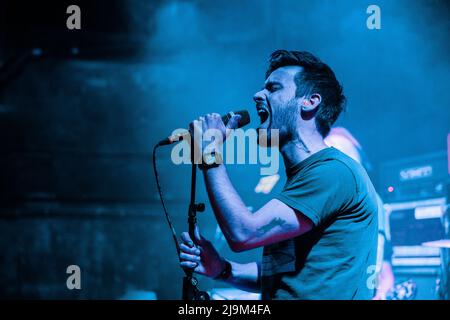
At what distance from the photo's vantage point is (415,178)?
167 inches

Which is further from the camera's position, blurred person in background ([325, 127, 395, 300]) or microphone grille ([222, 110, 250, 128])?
blurred person in background ([325, 127, 395, 300])

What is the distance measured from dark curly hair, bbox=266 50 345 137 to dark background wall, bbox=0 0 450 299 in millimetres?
3204

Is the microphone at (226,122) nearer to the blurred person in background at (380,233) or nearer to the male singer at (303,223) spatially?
the male singer at (303,223)

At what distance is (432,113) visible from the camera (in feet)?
14.2

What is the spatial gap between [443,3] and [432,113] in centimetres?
91

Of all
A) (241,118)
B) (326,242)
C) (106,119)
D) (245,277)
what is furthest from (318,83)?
(106,119)

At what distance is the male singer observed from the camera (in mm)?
1492

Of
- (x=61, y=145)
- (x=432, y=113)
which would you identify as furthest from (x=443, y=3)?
(x=61, y=145)

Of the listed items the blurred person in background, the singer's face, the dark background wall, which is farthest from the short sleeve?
the dark background wall

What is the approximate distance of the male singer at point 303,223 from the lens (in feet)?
4.90

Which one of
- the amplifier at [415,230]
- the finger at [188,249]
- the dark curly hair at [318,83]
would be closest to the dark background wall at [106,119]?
the amplifier at [415,230]

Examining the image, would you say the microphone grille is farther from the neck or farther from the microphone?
the neck

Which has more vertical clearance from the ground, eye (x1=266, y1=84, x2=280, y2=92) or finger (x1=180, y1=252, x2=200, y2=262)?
eye (x1=266, y1=84, x2=280, y2=92)
